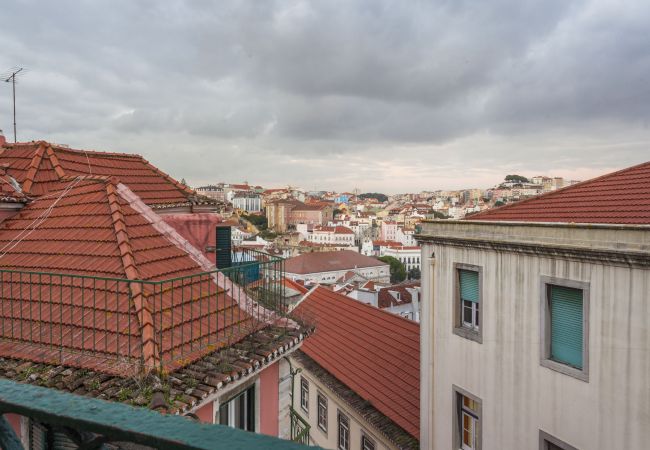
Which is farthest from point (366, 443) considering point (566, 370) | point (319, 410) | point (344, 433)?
point (566, 370)

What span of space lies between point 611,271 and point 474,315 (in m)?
3.15

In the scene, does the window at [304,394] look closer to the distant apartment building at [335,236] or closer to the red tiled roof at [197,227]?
the red tiled roof at [197,227]

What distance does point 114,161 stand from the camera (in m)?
11.1

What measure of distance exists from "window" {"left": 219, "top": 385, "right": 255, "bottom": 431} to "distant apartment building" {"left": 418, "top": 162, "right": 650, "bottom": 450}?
5276 mm

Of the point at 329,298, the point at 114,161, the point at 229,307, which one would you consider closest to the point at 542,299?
the point at 229,307

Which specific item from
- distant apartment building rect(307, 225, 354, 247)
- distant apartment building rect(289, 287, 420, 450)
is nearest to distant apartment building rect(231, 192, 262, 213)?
distant apartment building rect(307, 225, 354, 247)

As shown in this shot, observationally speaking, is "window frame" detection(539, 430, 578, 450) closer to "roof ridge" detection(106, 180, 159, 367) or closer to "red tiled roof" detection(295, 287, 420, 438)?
"red tiled roof" detection(295, 287, 420, 438)

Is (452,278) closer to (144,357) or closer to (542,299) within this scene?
(542,299)

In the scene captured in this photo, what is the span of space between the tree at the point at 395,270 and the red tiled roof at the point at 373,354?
76.1 metres

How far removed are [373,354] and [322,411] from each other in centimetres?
279

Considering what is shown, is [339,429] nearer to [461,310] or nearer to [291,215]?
[461,310]

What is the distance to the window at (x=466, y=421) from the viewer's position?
10.0 metres

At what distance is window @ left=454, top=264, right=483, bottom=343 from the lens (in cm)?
994

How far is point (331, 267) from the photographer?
79625mm
